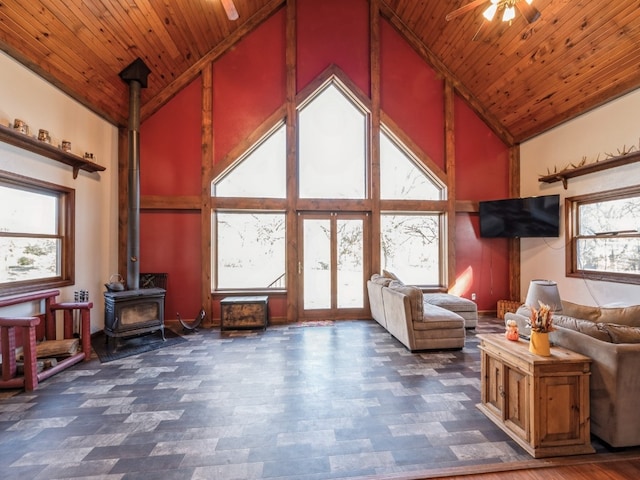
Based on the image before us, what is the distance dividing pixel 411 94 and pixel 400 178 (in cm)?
178

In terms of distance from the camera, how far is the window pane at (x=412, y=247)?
242 inches

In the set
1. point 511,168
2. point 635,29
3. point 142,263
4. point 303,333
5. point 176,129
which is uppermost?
point 635,29

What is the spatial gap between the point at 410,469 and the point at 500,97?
6450mm

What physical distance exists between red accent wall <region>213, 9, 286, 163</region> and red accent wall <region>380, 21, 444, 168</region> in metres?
2.12

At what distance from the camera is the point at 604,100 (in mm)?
4562

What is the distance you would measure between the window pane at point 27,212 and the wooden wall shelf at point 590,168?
7990 mm

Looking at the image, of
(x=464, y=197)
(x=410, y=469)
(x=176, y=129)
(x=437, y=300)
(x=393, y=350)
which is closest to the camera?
(x=410, y=469)

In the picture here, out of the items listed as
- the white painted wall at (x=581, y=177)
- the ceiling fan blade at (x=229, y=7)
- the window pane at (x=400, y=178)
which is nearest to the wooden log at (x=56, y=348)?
the ceiling fan blade at (x=229, y=7)

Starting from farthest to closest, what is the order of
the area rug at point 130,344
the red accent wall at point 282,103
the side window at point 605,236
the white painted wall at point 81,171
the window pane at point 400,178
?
the window pane at point 400,178 → the red accent wall at point 282,103 → the side window at point 605,236 → the area rug at point 130,344 → the white painted wall at point 81,171

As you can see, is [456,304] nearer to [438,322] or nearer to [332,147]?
[438,322]

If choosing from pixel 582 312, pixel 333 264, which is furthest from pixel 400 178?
pixel 582 312

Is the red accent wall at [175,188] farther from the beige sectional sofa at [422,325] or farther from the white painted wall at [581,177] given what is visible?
the white painted wall at [581,177]

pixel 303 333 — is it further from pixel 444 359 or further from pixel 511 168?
pixel 511 168

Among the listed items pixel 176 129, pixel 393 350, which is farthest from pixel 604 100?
pixel 176 129
